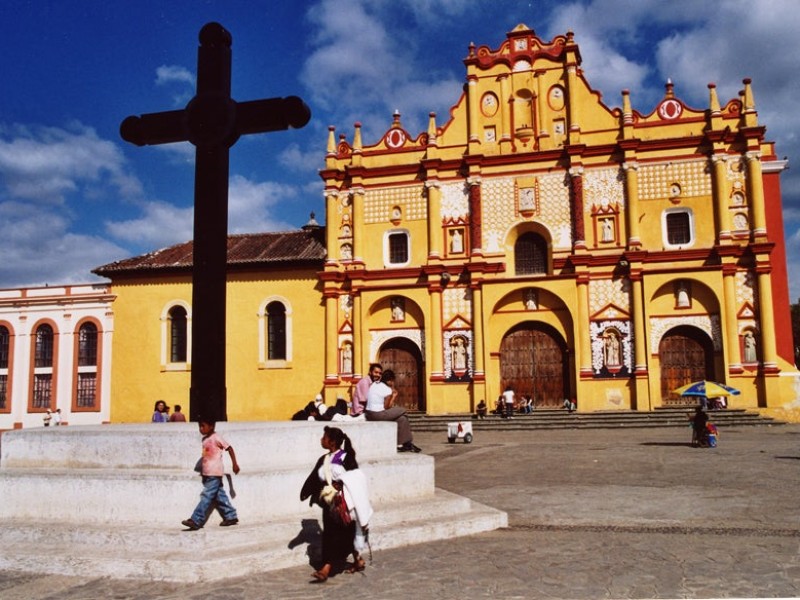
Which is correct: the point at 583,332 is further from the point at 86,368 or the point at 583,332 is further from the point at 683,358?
the point at 86,368

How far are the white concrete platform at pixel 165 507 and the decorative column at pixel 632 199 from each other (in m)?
20.7

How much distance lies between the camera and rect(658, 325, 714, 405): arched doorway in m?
26.5

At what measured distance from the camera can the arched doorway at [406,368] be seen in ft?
94.5

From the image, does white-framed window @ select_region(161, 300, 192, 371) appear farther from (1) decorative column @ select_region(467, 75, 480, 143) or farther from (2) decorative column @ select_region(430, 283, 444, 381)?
(1) decorative column @ select_region(467, 75, 480, 143)

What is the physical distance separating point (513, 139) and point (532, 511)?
21934mm

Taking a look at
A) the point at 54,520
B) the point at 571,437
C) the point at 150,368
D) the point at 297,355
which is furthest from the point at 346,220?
the point at 54,520

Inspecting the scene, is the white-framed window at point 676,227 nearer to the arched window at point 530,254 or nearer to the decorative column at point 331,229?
the arched window at point 530,254

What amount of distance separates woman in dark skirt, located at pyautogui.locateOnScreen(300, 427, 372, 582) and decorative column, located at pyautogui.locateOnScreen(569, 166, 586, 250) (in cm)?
2238

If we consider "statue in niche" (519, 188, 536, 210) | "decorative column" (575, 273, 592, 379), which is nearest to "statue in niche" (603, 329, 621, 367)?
"decorative column" (575, 273, 592, 379)

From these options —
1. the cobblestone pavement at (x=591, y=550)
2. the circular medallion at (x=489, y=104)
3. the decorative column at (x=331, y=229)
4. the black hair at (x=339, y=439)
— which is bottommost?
the cobblestone pavement at (x=591, y=550)

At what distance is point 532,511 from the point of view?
30.2 feet

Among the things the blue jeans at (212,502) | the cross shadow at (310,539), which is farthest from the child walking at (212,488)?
the cross shadow at (310,539)

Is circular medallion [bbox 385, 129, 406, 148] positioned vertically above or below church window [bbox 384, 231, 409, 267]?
above

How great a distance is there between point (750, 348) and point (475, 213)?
10941 mm
